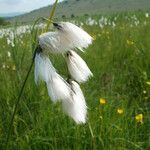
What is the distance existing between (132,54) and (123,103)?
2.09 m

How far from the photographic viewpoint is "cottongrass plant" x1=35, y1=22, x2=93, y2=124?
1171 mm

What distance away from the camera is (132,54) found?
5027 mm

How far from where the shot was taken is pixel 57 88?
1.21m

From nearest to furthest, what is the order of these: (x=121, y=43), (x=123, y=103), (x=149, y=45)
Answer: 1. (x=123, y=103)
2. (x=149, y=45)
3. (x=121, y=43)

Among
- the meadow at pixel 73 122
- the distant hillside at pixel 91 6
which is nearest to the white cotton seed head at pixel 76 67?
the meadow at pixel 73 122

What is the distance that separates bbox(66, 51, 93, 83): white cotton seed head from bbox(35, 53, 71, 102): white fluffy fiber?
56 mm

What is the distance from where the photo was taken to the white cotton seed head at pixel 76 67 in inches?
49.3

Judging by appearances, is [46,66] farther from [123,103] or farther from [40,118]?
[123,103]

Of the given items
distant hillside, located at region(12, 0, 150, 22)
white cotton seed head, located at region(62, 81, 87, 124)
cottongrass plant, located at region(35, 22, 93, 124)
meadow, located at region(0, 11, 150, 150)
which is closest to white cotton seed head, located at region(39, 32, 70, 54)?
cottongrass plant, located at region(35, 22, 93, 124)

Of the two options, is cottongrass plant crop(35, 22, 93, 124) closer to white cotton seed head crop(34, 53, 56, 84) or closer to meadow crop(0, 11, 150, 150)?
white cotton seed head crop(34, 53, 56, 84)

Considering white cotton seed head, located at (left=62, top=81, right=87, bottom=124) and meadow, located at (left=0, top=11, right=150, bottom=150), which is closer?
white cotton seed head, located at (left=62, top=81, right=87, bottom=124)

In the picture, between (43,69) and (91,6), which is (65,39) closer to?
(43,69)

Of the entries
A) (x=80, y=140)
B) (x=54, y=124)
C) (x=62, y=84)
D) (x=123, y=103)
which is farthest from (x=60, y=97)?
(x=123, y=103)

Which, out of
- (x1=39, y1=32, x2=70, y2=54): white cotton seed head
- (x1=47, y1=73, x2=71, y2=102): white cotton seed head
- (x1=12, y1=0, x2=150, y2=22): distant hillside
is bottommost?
(x1=12, y1=0, x2=150, y2=22): distant hillside
